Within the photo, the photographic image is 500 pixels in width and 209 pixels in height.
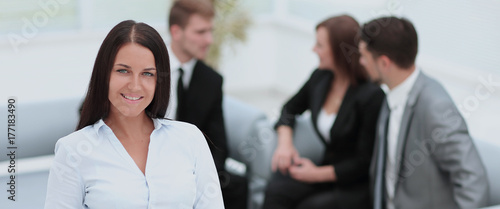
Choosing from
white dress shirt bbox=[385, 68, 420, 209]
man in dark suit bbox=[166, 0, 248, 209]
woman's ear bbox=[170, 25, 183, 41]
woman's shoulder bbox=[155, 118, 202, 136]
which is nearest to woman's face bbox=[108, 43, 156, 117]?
woman's shoulder bbox=[155, 118, 202, 136]

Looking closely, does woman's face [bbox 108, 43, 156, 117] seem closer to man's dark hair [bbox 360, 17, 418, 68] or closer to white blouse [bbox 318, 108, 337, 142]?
man's dark hair [bbox 360, 17, 418, 68]

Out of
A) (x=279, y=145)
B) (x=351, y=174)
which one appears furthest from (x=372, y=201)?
(x=279, y=145)

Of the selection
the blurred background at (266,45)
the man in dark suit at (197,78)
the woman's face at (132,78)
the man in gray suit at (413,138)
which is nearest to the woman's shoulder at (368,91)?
the man in gray suit at (413,138)

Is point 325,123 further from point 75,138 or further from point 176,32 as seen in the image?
point 75,138

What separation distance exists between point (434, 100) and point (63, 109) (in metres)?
1.81

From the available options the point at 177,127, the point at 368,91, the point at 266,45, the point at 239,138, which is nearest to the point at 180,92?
the point at 239,138

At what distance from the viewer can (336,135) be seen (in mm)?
3123

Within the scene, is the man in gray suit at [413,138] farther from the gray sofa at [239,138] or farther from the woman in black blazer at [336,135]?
the gray sofa at [239,138]

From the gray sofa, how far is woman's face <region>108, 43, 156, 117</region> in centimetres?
160

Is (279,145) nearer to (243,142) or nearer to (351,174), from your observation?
(243,142)

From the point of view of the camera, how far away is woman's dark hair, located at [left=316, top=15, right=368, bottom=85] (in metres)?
3.14

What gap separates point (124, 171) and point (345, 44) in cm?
196

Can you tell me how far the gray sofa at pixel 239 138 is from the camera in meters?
3.11

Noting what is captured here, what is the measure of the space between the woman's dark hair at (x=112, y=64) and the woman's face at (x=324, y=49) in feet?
6.20
